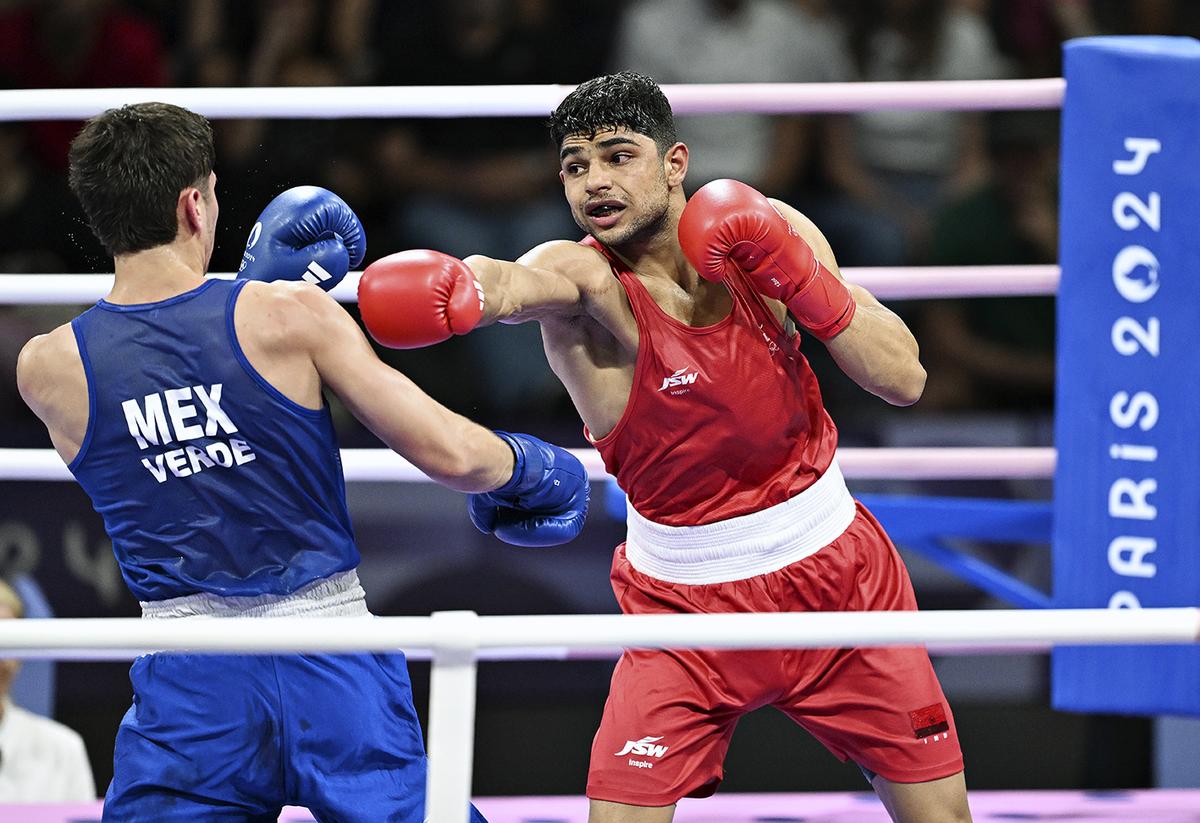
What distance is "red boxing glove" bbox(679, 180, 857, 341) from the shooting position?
85.8 inches

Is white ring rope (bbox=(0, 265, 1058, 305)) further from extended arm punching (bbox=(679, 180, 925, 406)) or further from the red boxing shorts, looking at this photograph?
the red boxing shorts

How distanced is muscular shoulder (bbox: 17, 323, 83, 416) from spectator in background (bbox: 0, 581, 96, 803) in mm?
1573

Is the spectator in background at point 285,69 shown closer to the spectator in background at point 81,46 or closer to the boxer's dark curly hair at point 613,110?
the spectator in background at point 81,46

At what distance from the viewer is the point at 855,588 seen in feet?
7.59

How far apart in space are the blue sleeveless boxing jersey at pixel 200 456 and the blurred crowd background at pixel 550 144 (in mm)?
2706

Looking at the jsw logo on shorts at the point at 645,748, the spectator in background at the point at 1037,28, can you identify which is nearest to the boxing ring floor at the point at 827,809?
the jsw logo on shorts at the point at 645,748

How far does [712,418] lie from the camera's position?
2268mm

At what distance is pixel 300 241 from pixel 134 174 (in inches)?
16.4

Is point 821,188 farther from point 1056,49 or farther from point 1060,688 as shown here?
point 1060,688

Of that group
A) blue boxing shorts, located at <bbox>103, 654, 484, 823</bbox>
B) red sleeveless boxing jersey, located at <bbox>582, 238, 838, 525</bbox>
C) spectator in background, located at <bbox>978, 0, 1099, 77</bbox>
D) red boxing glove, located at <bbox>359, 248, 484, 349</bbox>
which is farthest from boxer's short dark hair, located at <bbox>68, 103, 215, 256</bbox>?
spectator in background, located at <bbox>978, 0, 1099, 77</bbox>

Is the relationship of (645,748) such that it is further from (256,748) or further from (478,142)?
(478,142)

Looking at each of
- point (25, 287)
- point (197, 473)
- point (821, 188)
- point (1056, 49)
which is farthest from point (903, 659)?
point (1056, 49)

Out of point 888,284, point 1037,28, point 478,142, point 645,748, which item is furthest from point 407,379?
point 1037,28

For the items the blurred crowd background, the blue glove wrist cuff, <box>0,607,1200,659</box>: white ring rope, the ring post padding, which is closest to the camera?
<box>0,607,1200,659</box>: white ring rope
